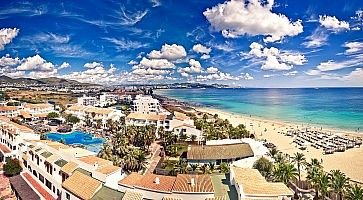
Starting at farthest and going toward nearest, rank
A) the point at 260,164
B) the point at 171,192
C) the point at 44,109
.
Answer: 1. the point at 44,109
2. the point at 260,164
3. the point at 171,192

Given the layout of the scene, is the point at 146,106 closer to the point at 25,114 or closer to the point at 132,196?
the point at 25,114

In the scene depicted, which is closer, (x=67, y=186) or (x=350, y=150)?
(x=67, y=186)

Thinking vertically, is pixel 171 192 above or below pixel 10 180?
above

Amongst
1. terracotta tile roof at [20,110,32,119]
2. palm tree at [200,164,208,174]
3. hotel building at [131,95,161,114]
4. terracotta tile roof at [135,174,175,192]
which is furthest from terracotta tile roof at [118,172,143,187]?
hotel building at [131,95,161,114]

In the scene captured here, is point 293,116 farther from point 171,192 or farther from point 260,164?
point 171,192

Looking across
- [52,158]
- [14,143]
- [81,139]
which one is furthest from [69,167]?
[81,139]

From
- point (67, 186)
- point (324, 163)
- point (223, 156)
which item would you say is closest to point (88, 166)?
point (67, 186)

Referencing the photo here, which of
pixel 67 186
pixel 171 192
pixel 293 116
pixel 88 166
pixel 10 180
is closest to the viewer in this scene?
pixel 171 192
